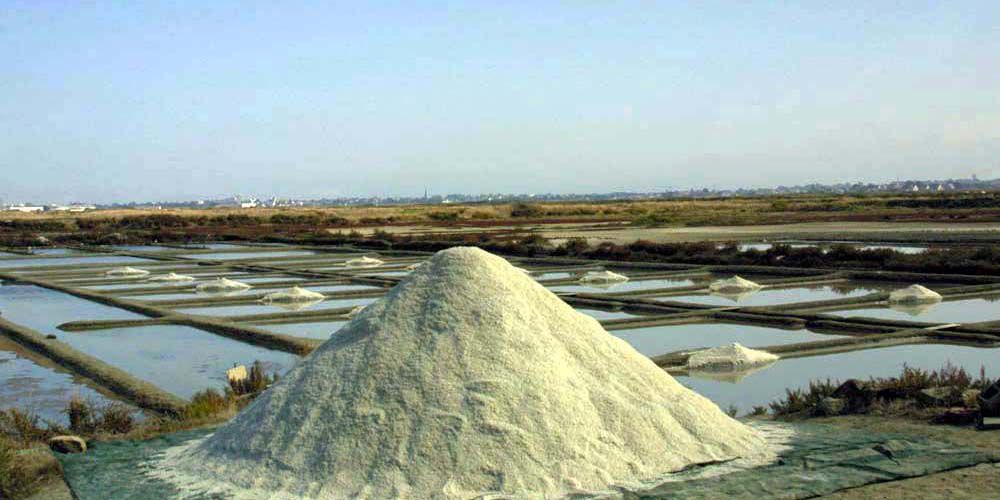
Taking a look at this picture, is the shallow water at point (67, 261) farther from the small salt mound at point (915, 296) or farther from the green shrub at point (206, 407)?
the green shrub at point (206, 407)

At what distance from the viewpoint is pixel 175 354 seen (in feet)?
27.1

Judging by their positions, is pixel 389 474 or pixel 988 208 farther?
pixel 988 208

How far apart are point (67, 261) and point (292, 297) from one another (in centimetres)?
1131

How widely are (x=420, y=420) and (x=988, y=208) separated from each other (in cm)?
3633

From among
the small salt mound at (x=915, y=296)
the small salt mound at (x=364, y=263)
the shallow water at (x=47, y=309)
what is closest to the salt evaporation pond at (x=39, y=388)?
the shallow water at (x=47, y=309)

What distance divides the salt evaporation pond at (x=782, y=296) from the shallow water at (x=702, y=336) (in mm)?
1931

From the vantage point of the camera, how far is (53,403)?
6.26 metres

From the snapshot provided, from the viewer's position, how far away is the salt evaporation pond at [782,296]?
11.0 m

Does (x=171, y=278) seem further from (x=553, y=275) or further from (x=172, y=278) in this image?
(x=553, y=275)

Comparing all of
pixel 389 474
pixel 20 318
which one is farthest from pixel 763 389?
pixel 20 318

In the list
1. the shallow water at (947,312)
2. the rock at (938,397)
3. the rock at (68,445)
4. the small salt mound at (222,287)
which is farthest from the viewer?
the small salt mound at (222,287)

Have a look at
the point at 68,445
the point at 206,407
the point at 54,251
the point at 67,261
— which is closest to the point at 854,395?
the point at 206,407

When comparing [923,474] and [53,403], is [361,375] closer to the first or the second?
[923,474]

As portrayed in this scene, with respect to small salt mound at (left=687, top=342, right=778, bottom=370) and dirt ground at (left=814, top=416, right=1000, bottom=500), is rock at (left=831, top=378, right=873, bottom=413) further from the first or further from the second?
small salt mound at (left=687, top=342, right=778, bottom=370)
